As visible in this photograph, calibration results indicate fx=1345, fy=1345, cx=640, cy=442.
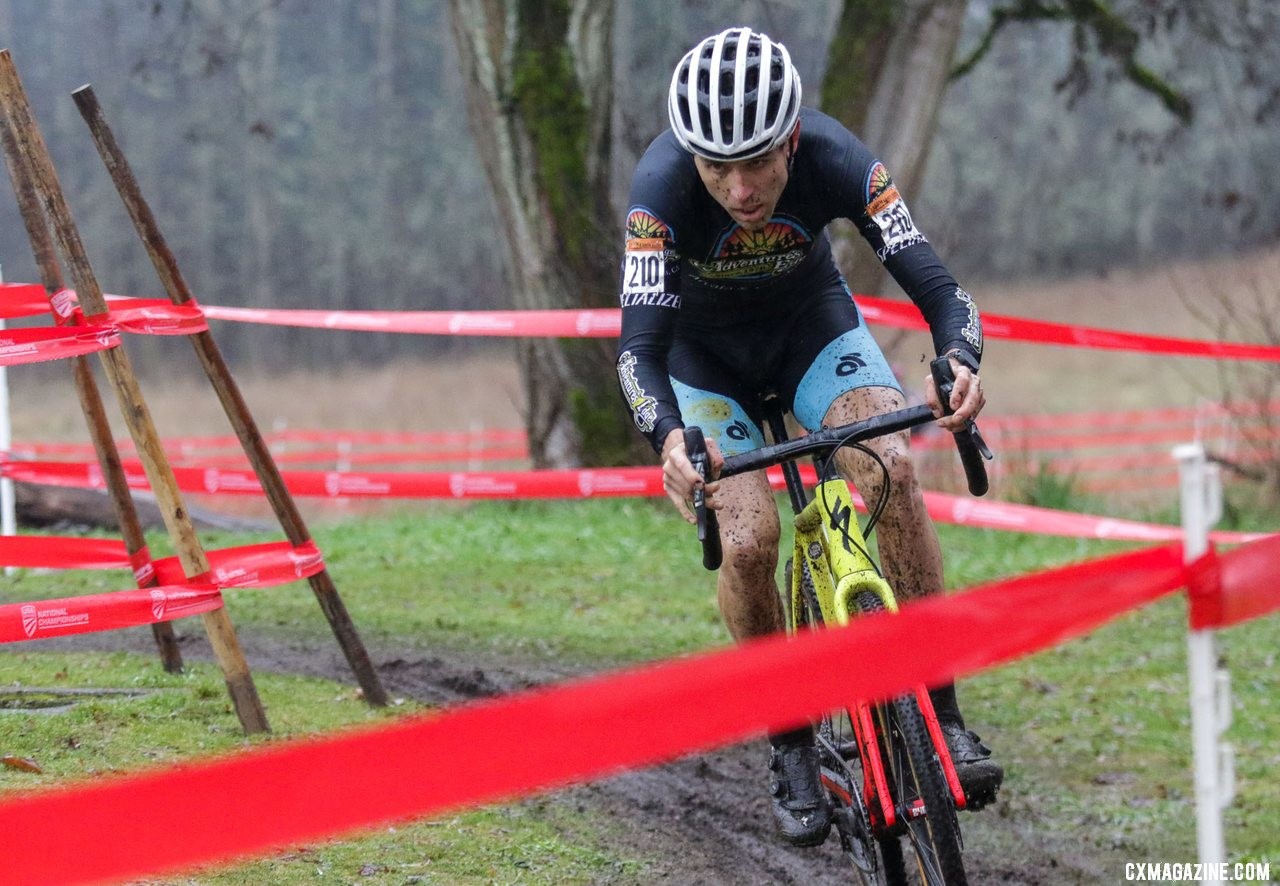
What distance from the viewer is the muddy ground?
4.69 metres

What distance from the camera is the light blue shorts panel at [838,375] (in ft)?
14.5

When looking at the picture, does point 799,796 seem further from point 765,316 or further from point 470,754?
point 470,754

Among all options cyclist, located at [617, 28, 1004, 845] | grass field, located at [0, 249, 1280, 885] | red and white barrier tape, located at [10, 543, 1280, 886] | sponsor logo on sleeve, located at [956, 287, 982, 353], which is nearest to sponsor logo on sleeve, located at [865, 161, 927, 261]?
cyclist, located at [617, 28, 1004, 845]

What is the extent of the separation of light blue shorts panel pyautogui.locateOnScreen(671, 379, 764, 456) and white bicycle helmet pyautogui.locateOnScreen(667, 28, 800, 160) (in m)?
0.90

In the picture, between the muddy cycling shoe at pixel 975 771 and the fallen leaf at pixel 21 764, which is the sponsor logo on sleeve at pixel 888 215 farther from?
the fallen leaf at pixel 21 764

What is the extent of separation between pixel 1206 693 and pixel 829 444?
4.61ft

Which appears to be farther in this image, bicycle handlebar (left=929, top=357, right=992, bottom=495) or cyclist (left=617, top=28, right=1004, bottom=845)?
cyclist (left=617, top=28, right=1004, bottom=845)

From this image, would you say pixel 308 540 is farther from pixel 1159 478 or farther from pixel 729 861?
pixel 1159 478

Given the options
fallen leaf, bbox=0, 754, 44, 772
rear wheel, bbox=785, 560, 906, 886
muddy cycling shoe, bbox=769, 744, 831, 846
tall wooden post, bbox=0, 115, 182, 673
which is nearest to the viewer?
rear wheel, bbox=785, 560, 906, 886

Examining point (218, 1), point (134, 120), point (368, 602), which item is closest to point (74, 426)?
point (134, 120)

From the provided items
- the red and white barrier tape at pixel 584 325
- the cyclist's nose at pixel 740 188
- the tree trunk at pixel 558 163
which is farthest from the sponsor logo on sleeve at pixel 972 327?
the tree trunk at pixel 558 163

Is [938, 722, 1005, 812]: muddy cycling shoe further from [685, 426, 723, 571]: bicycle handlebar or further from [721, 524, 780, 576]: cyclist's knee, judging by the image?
[685, 426, 723, 571]: bicycle handlebar

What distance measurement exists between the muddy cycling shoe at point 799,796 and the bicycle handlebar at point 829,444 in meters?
0.81

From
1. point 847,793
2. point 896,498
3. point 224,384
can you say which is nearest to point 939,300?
point 896,498
